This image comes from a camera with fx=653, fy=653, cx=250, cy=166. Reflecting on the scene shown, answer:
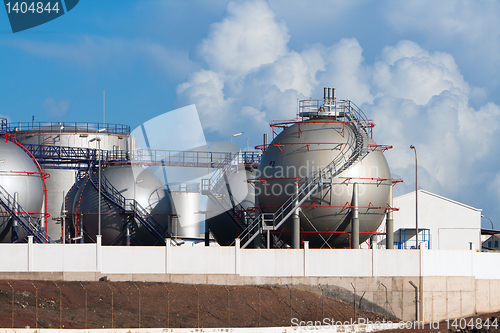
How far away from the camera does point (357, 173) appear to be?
41156mm

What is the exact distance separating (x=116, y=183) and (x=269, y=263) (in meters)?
15.2

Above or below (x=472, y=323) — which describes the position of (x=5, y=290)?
above

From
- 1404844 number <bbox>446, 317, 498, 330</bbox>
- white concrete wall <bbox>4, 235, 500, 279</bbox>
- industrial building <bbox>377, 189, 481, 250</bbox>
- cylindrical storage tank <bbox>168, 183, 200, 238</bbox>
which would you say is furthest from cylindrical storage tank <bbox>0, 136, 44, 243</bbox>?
industrial building <bbox>377, 189, 481, 250</bbox>

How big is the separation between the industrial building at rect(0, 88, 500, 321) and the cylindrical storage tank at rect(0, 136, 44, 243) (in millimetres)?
73

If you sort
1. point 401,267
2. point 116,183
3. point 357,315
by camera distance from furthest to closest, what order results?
1. point 116,183
2. point 401,267
3. point 357,315

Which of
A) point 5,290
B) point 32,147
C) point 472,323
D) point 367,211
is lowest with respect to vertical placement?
point 472,323

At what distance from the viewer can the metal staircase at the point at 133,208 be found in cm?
A: 4697

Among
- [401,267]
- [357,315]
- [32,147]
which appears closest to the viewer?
[357,315]

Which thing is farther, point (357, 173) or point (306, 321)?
point (357, 173)

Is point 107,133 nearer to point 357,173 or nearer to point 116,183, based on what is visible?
point 116,183

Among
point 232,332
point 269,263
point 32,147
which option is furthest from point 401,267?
point 32,147

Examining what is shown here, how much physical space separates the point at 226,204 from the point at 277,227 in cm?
1235

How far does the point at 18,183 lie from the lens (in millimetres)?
42844

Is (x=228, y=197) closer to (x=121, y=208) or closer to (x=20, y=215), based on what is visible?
(x=121, y=208)
